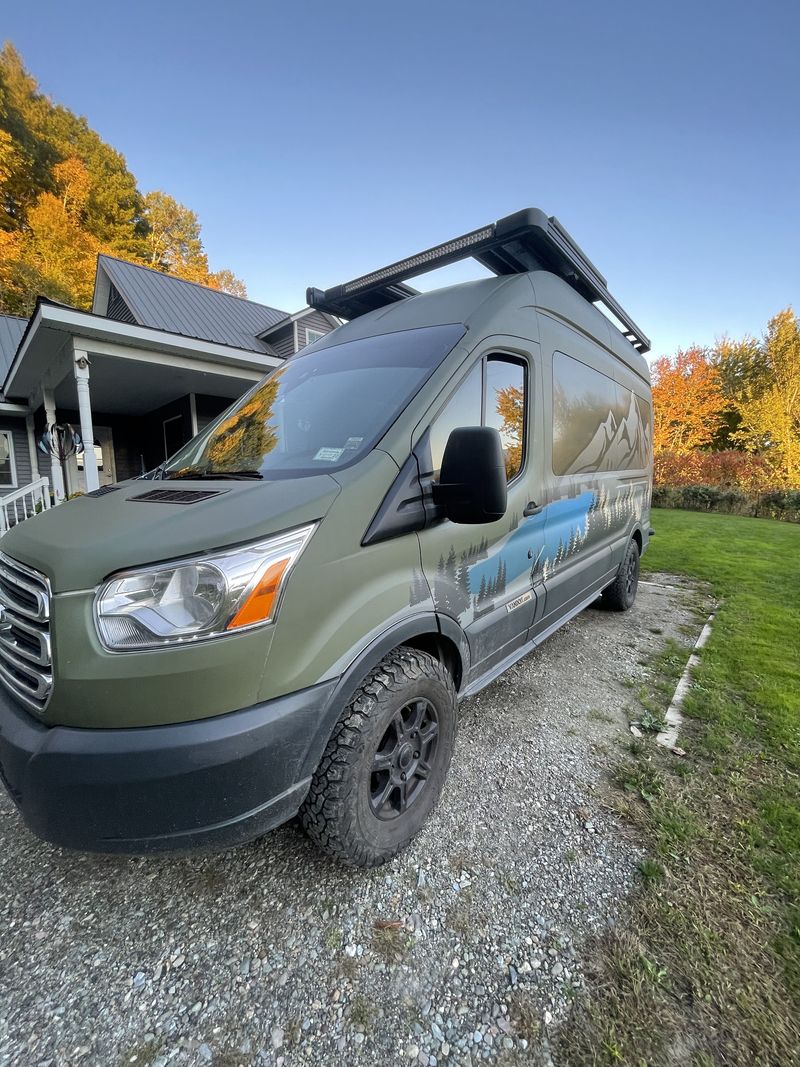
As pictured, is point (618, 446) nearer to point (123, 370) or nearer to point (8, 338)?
point (123, 370)

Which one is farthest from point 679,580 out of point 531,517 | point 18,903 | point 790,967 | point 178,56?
point 178,56

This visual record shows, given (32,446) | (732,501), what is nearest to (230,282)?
(32,446)

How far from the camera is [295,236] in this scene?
15.6 meters

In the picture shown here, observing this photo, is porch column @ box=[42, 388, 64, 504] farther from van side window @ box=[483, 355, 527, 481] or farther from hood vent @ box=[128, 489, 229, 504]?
van side window @ box=[483, 355, 527, 481]

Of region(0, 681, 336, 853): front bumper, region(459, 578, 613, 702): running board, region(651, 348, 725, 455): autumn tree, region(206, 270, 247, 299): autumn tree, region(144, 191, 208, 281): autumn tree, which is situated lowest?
region(459, 578, 613, 702): running board

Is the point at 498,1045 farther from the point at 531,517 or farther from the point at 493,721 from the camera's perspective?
the point at 531,517

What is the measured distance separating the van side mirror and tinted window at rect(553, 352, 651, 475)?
132 cm

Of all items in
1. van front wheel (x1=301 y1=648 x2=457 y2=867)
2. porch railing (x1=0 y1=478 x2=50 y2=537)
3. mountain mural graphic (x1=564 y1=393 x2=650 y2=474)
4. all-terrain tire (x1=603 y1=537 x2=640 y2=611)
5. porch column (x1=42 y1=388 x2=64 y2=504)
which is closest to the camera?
van front wheel (x1=301 y1=648 x2=457 y2=867)

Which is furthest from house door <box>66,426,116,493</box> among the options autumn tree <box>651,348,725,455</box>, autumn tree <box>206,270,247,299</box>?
autumn tree <box>651,348,725,455</box>

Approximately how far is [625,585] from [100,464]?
12.9 meters

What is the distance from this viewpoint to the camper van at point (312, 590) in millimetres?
1265

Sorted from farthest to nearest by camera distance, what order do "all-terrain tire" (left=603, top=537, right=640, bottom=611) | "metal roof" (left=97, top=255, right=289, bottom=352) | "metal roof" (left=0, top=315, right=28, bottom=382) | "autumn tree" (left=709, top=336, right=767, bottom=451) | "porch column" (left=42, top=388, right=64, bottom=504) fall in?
1. "autumn tree" (left=709, top=336, right=767, bottom=451)
2. "metal roof" (left=0, top=315, right=28, bottom=382)
3. "metal roof" (left=97, top=255, right=289, bottom=352)
4. "porch column" (left=42, top=388, right=64, bottom=504)
5. "all-terrain tire" (left=603, top=537, right=640, bottom=611)

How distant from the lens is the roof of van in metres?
2.24

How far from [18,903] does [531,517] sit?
273 centimetres
